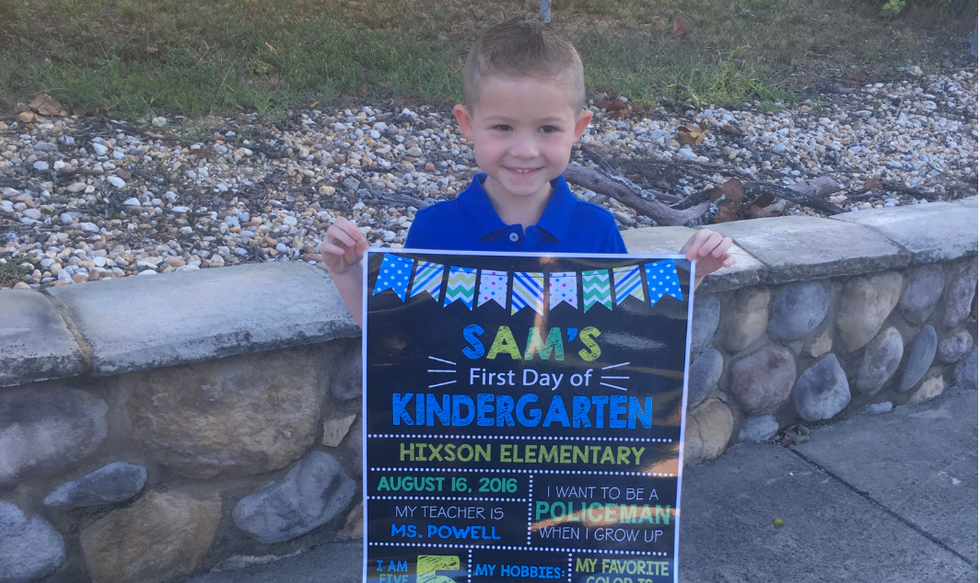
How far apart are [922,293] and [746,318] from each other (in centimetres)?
87

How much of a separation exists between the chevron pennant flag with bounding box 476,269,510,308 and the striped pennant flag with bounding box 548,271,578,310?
9 cm

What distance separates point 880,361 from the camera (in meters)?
3.03

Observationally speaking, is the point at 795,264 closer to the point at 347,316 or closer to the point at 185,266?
the point at 347,316

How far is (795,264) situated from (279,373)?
67.2 inches

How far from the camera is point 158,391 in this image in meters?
1.93

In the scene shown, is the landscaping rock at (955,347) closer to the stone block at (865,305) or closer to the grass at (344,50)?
the stone block at (865,305)

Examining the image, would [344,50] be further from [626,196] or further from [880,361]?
[880,361]

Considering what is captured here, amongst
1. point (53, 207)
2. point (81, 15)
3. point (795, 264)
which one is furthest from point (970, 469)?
point (81, 15)

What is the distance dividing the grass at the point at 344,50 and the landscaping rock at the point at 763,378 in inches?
94.9

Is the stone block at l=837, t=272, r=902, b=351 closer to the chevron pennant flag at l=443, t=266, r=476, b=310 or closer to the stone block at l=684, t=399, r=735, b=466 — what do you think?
the stone block at l=684, t=399, r=735, b=466

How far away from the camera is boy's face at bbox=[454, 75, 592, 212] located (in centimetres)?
151

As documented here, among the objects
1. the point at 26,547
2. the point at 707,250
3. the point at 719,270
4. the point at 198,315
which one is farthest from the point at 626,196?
the point at 26,547

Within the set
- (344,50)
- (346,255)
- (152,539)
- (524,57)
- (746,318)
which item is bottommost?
(152,539)

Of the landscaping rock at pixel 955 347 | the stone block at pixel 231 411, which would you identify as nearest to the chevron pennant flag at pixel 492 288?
the stone block at pixel 231 411
